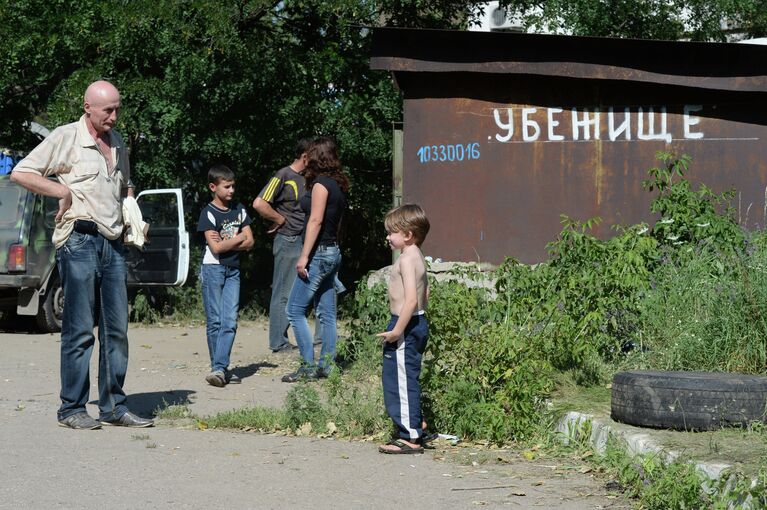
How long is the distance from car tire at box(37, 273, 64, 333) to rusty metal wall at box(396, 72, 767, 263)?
4.86 metres

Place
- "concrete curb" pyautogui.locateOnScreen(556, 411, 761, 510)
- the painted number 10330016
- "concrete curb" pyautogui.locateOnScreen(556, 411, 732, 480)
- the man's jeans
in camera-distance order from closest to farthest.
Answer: "concrete curb" pyautogui.locateOnScreen(556, 411, 761, 510)
"concrete curb" pyautogui.locateOnScreen(556, 411, 732, 480)
the man's jeans
the painted number 10330016

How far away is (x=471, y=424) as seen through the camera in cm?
664

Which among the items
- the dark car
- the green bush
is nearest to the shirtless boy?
the green bush

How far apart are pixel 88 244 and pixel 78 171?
1.54 ft

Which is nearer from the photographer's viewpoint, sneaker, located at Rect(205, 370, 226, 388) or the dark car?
sneaker, located at Rect(205, 370, 226, 388)

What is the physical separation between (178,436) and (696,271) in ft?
13.1

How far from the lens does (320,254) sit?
8.93 m

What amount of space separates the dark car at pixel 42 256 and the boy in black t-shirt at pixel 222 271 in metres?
4.19

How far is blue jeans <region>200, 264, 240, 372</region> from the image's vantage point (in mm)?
9039

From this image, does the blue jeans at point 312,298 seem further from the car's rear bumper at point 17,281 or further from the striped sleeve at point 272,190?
the car's rear bumper at point 17,281

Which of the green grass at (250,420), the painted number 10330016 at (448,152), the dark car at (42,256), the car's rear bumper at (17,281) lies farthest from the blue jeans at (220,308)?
the car's rear bumper at (17,281)

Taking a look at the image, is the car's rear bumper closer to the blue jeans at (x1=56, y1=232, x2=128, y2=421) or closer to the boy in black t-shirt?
the boy in black t-shirt

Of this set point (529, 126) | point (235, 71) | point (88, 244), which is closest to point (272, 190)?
point (529, 126)

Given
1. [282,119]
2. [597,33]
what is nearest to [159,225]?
[282,119]
